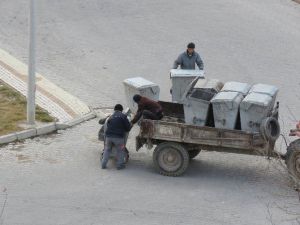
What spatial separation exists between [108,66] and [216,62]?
3.09 metres

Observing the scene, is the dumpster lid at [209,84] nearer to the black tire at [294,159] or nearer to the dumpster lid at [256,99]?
the dumpster lid at [256,99]

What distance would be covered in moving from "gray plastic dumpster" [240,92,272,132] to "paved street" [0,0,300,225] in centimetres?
109

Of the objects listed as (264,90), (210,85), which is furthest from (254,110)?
(210,85)

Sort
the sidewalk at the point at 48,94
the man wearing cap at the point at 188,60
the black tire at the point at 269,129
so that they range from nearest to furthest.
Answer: the black tire at the point at 269,129 < the sidewalk at the point at 48,94 < the man wearing cap at the point at 188,60

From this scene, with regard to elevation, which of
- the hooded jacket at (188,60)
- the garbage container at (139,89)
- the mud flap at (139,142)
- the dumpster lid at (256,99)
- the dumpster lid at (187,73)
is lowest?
the mud flap at (139,142)

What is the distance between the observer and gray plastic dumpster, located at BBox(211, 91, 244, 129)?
1357 cm

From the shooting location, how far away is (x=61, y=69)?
20344 millimetres

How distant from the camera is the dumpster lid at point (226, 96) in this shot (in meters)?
13.6

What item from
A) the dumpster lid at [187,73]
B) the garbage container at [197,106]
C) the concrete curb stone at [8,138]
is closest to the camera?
the garbage container at [197,106]

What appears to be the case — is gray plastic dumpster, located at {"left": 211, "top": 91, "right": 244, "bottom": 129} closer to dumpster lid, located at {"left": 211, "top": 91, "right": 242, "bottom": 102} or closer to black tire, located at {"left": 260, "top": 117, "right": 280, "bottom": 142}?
dumpster lid, located at {"left": 211, "top": 91, "right": 242, "bottom": 102}

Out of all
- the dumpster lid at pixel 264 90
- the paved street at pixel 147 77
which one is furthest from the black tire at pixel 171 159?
the dumpster lid at pixel 264 90

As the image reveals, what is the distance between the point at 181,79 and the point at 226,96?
307cm

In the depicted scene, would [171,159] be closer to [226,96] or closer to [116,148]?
[116,148]

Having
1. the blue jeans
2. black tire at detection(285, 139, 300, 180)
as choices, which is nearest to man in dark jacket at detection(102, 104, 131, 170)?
the blue jeans
